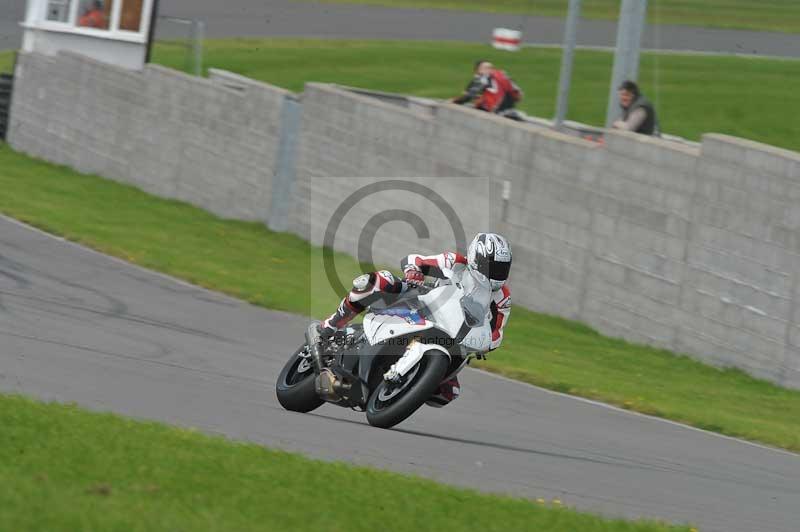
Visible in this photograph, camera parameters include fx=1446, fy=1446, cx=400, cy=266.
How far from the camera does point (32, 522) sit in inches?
241

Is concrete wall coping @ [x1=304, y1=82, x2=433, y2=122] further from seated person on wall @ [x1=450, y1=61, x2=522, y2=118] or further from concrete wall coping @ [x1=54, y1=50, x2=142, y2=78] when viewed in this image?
concrete wall coping @ [x1=54, y1=50, x2=142, y2=78]

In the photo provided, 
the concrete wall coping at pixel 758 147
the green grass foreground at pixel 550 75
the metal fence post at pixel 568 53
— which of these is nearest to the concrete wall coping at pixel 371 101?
the metal fence post at pixel 568 53

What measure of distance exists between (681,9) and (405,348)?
4019 centimetres

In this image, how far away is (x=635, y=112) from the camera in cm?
1806

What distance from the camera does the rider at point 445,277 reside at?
32.1 ft

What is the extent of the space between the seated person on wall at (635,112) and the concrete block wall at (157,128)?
7016 millimetres

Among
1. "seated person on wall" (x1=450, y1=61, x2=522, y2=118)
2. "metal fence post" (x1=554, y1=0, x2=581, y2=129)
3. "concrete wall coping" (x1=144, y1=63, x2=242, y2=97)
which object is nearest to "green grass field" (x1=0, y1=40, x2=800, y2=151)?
"concrete wall coping" (x1=144, y1=63, x2=242, y2=97)

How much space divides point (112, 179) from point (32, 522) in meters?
21.6

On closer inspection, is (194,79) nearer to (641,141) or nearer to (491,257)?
(641,141)

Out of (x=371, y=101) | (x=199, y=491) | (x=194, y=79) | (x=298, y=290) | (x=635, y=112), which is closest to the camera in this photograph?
(x=199, y=491)

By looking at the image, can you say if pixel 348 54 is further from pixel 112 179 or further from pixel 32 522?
pixel 32 522

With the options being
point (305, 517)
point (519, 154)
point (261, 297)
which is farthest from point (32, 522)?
point (519, 154)

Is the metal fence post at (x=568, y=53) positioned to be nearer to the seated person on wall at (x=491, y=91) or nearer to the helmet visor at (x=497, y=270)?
the seated person on wall at (x=491, y=91)

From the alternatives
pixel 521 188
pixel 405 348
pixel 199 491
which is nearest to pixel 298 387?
pixel 405 348
